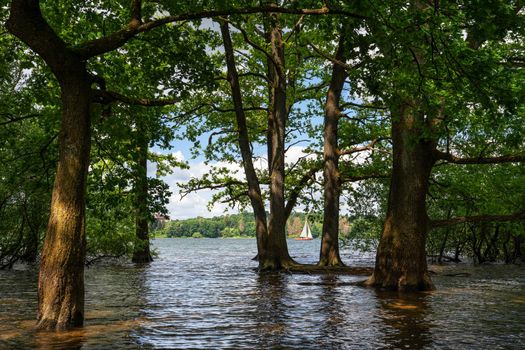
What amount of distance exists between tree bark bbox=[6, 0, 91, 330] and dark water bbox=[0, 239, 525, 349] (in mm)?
591

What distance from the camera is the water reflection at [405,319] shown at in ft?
34.5

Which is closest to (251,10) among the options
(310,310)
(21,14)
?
(21,14)

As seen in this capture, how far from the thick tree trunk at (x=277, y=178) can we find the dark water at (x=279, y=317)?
20.9 ft

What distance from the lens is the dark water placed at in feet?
34.4

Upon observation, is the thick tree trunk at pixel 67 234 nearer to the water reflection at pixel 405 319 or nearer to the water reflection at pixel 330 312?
the water reflection at pixel 330 312

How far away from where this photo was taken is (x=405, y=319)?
1323 centimetres

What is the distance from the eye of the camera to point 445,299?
1723 centimetres

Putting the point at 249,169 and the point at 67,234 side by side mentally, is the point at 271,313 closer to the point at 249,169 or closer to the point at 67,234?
the point at 67,234

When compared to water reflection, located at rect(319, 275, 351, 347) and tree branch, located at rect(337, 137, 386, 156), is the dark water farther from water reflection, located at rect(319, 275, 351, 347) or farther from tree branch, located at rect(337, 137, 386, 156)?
tree branch, located at rect(337, 137, 386, 156)

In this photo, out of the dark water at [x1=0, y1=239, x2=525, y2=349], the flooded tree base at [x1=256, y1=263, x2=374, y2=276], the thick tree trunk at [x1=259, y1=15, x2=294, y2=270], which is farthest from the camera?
the thick tree trunk at [x1=259, y1=15, x2=294, y2=270]

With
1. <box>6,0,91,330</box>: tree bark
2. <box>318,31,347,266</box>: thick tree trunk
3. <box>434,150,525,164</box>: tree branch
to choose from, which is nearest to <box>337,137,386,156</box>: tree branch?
<box>318,31,347,266</box>: thick tree trunk

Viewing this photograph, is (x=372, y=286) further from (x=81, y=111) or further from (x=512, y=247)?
(x=512, y=247)

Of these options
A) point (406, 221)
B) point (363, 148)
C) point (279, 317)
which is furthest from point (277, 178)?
point (279, 317)

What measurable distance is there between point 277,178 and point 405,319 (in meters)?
18.1
